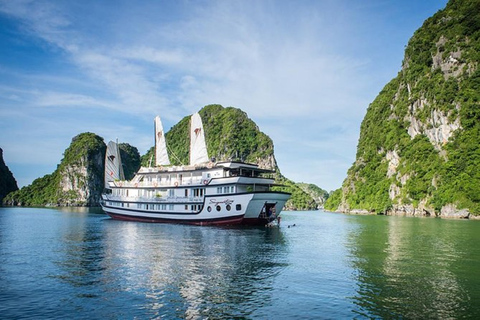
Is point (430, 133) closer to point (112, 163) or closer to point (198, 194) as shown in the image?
point (198, 194)

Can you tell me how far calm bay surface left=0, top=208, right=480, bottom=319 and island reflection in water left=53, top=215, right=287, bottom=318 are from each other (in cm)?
5

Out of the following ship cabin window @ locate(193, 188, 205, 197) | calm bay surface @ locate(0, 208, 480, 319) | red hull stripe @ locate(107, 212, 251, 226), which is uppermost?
ship cabin window @ locate(193, 188, 205, 197)

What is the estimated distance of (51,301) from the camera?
603 inches

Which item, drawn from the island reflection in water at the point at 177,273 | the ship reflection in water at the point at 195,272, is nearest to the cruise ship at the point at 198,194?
the ship reflection in water at the point at 195,272

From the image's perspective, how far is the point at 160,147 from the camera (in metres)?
62.3

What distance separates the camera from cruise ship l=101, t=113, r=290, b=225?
152 feet

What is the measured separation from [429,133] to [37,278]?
12057cm

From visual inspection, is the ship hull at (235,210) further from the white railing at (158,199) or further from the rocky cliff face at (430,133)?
the rocky cliff face at (430,133)

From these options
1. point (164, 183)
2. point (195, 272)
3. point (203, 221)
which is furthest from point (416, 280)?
point (164, 183)

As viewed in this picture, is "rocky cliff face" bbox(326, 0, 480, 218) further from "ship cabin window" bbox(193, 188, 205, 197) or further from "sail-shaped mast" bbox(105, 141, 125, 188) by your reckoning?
"sail-shaped mast" bbox(105, 141, 125, 188)

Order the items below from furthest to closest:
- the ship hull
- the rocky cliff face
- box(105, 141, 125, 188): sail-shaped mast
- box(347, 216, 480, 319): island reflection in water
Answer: the rocky cliff face < box(105, 141, 125, 188): sail-shaped mast < the ship hull < box(347, 216, 480, 319): island reflection in water

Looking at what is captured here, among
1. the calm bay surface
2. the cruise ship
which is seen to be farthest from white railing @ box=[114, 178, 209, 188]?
the calm bay surface

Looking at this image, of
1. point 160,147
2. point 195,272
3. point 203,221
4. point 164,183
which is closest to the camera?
point 195,272

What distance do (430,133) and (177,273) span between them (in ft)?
378
